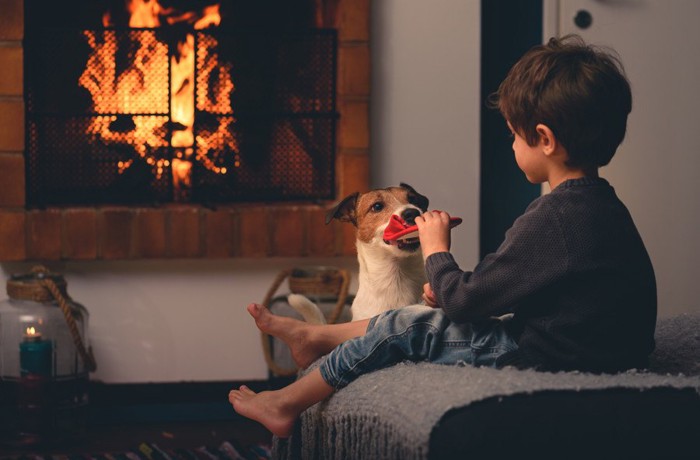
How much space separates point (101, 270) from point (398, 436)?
6.25 feet

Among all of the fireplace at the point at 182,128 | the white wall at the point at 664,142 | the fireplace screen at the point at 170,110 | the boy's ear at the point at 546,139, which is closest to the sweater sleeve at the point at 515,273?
the boy's ear at the point at 546,139

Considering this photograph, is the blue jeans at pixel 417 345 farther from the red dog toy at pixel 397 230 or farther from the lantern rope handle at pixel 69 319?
the lantern rope handle at pixel 69 319

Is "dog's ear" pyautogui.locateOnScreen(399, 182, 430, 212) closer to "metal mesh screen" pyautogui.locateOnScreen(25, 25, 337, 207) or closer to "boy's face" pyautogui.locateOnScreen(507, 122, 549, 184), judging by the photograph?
"boy's face" pyautogui.locateOnScreen(507, 122, 549, 184)

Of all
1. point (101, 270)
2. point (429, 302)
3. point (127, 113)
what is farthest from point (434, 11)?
point (429, 302)

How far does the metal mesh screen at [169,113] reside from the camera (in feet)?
10.8

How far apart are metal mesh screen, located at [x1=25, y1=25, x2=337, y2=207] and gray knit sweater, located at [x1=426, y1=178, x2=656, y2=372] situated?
1580mm

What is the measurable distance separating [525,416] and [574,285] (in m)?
0.36

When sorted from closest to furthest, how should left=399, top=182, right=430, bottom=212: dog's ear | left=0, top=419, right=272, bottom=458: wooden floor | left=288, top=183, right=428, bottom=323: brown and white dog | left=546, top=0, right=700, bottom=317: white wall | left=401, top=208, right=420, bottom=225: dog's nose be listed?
left=401, top=208, right=420, bottom=225: dog's nose, left=288, top=183, right=428, bottom=323: brown and white dog, left=399, top=182, right=430, bottom=212: dog's ear, left=0, top=419, right=272, bottom=458: wooden floor, left=546, top=0, right=700, bottom=317: white wall

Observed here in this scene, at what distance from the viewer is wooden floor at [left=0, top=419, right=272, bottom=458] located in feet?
9.50

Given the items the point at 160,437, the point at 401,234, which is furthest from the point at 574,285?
the point at 160,437

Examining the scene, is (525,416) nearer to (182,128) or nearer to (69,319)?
(69,319)

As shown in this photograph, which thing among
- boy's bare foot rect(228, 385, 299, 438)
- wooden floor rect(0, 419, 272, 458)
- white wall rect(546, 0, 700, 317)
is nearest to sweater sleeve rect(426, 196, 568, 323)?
boy's bare foot rect(228, 385, 299, 438)

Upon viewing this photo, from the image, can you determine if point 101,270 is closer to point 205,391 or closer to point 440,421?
point 205,391

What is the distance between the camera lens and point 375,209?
8.52ft
